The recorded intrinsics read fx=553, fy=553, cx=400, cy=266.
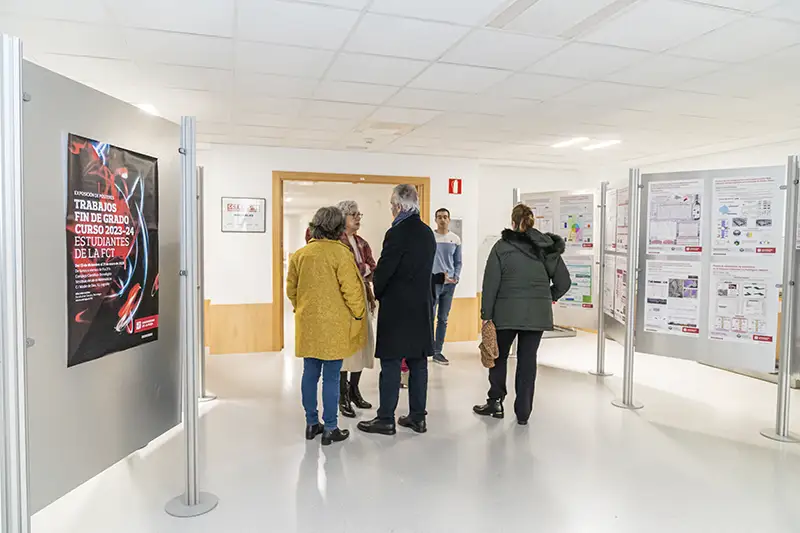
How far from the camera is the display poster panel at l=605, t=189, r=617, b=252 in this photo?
505 cm

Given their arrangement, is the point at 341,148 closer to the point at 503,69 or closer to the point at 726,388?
the point at 503,69

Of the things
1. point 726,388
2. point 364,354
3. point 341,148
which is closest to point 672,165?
point 726,388

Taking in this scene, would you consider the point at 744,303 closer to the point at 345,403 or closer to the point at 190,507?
the point at 345,403

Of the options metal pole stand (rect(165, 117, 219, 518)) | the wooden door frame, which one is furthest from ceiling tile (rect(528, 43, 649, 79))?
the wooden door frame

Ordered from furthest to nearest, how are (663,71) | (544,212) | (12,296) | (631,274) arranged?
(544,212) < (631,274) < (663,71) < (12,296)

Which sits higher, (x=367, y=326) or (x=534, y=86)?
(x=534, y=86)

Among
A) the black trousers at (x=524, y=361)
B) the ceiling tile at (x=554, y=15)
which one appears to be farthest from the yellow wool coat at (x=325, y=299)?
the ceiling tile at (x=554, y=15)

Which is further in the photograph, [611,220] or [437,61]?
[611,220]

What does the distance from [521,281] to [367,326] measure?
3.67ft

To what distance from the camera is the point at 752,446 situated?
3.67m

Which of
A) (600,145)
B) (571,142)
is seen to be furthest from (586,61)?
(600,145)

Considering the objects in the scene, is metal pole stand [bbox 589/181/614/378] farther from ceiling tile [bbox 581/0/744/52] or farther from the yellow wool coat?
the yellow wool coat

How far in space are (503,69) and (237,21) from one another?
173cm

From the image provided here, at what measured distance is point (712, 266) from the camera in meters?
4.07
